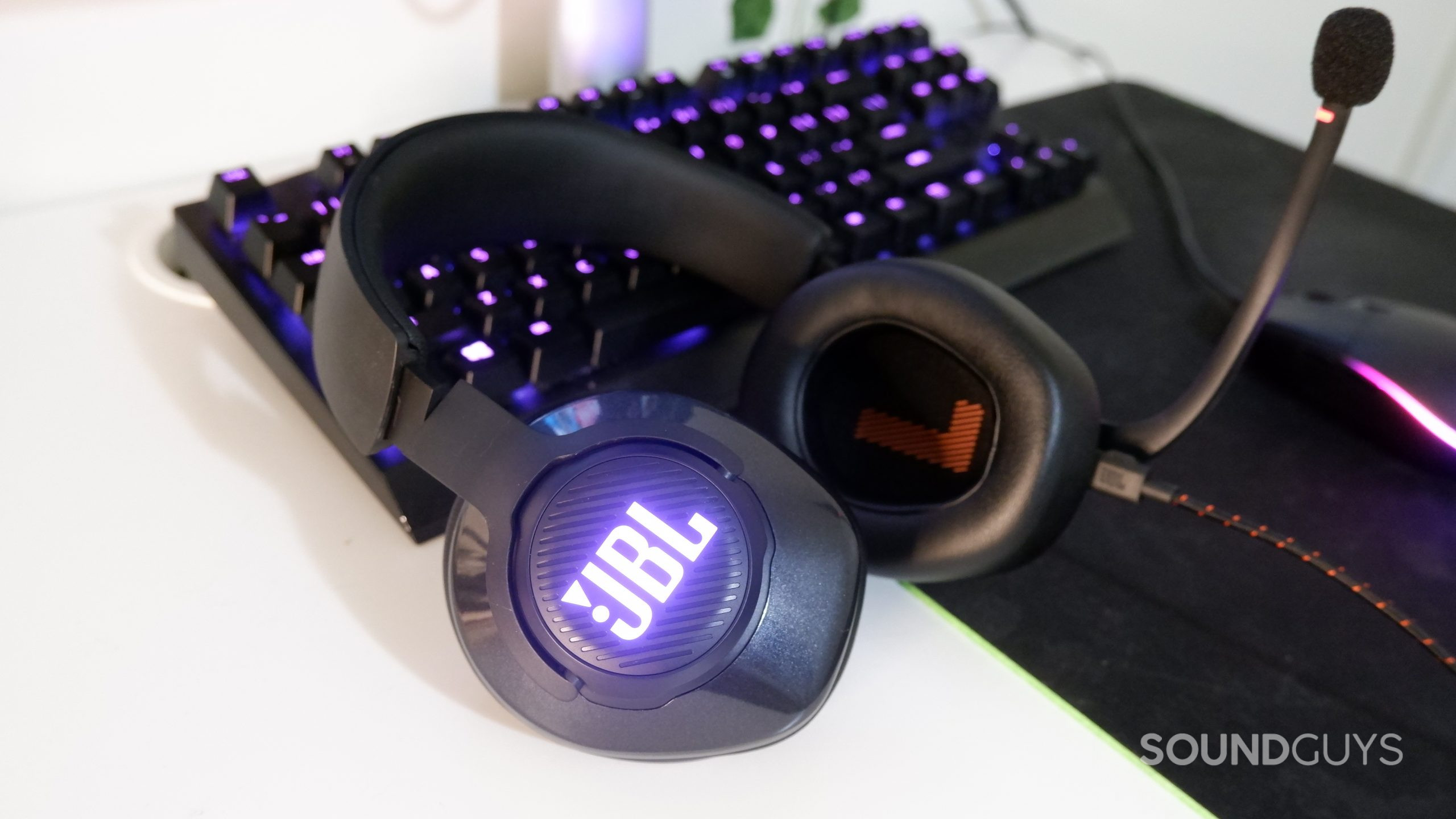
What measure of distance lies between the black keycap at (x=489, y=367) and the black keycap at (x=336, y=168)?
13 cm

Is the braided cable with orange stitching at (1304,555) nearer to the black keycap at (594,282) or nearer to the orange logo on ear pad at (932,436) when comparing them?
the orange logo on ear pad at (932,436)

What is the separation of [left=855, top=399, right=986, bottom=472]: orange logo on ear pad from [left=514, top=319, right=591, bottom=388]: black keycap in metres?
0.12

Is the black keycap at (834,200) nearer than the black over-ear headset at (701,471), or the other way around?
the black over-ear headset at (701,471)

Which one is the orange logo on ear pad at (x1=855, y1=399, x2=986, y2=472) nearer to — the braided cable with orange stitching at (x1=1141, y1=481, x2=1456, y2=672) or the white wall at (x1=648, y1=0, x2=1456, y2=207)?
the braided cable with orange stitching at (x1=1141, y1=481, x2=1456, y2=672)

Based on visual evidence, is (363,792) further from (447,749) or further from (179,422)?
(179,422)

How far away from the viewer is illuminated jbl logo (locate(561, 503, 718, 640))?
317mm

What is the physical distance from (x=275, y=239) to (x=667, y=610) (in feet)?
0.89

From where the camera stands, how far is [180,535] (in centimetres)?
40

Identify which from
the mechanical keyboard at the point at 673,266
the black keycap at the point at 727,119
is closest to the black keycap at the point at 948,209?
the mechanical keyboard at the point at 673,266

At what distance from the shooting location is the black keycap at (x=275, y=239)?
18.4 inches

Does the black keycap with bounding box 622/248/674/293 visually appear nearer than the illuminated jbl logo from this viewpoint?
No

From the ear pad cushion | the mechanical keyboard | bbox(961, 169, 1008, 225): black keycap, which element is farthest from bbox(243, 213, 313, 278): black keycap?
bbox(961, 169, 1008, 225): black keycap

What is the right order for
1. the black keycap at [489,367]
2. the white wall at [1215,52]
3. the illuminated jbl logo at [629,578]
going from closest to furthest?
the illuminated jbl logo at [629,578] → the black keycap at [489,367] → the white wall at [1215,52]

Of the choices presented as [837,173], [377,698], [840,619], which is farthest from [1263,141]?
[377,698]
